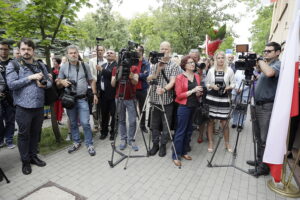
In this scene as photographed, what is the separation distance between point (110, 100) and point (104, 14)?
18.5m

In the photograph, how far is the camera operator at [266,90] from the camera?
3.23m

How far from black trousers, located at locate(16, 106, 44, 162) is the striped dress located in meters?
3.47

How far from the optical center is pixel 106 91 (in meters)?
4.92

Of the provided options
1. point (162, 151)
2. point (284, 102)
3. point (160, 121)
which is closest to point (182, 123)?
point (160, 121)

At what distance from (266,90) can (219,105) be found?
111 centimetres

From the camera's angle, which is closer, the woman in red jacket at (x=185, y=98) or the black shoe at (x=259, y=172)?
the black shoe at (x=259, y=172)

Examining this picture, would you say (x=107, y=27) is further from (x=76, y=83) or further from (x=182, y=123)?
(x=182, y=123)

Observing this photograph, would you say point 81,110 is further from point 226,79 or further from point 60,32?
point 226,79

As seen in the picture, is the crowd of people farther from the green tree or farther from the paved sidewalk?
the green tree

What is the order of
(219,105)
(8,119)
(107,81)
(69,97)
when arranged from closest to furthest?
(69,97)
(219,105)
(8,119)
(107,81)

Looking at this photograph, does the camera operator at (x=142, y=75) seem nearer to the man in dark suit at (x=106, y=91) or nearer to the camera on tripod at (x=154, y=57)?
the man in dark suit at (x=106, y=91)

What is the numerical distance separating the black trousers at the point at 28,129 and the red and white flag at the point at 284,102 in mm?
3882

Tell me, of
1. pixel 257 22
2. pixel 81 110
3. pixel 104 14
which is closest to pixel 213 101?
pixel 81 110

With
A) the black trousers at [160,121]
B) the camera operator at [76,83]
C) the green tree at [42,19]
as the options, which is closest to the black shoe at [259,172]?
the black trousers at [160,121]
